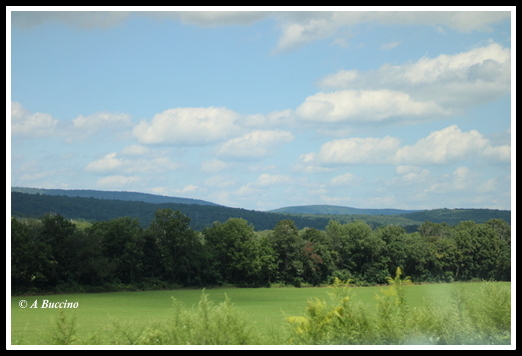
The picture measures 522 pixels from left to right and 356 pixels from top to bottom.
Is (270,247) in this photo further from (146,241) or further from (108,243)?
(108,243)

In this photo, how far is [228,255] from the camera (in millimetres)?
20688

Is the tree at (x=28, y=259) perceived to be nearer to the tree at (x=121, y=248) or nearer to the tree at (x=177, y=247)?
the tree at (x=121, y=248)

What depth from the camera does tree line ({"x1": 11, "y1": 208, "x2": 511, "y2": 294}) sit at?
15.3 m

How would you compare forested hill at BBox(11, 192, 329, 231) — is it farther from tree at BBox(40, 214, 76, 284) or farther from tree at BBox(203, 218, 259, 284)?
tree at BBox(203, 218, 259, 284)

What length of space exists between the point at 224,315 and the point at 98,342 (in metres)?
1.54

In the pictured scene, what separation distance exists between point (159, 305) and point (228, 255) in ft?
20.8

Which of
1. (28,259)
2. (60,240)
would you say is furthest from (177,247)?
(28,259)

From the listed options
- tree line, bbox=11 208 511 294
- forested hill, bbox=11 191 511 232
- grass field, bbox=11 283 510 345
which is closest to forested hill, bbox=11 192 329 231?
forested hill, bbox=11 191 511 232

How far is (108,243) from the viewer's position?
17422 mm

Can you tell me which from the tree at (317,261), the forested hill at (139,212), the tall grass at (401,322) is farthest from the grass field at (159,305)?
the forested hill at (139,212)

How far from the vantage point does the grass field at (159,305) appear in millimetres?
7656

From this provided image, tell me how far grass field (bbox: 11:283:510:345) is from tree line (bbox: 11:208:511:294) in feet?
2.11

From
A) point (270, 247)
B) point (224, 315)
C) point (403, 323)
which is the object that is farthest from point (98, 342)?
point (270, 247)

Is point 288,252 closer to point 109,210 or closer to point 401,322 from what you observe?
point 109,210
